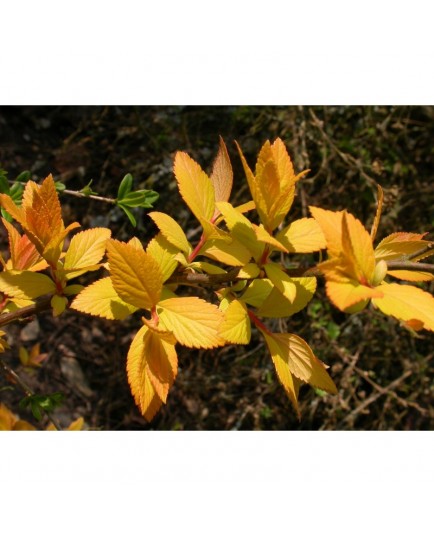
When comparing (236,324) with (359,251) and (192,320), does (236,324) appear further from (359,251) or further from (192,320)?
(359,251)

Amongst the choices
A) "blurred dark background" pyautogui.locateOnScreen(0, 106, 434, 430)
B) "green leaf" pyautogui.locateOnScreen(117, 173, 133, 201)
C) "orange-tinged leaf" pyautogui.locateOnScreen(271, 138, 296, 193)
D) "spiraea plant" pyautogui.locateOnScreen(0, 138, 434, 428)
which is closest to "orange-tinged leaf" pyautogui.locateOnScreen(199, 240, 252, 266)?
"spiraea plant" pyautogui.locateOnScreen(0, 138, 434, 428)

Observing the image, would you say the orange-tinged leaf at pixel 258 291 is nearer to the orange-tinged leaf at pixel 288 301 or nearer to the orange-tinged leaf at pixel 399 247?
the orange-tinged leaf at pixel 288 301

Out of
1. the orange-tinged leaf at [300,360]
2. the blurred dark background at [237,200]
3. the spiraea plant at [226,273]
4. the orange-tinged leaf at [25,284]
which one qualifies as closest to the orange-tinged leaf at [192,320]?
the spiraea plant at [226,273]

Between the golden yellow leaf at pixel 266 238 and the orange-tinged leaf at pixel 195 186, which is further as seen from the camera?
the orange-tinged leaf at pixel 195 186

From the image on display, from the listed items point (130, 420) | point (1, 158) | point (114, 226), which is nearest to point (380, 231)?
point (114, 226)

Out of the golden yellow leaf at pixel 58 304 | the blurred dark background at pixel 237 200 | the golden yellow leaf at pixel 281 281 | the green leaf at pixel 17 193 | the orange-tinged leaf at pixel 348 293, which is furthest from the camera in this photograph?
the blurred dark background at pixel 237 200
